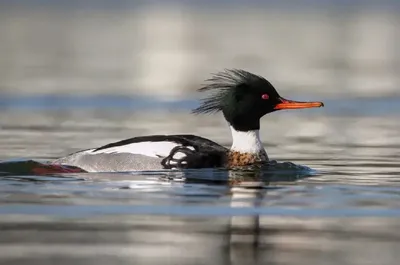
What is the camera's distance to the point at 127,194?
12375 mm

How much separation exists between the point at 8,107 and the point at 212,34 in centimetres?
2293

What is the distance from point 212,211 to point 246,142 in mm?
3314

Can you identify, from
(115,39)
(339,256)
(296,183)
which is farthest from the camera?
(115,39)

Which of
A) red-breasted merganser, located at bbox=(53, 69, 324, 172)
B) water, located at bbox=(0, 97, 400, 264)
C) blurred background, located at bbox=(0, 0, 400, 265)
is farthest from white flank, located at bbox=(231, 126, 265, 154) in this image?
blurred background, located at bbox=(0, 0, 400, 265)

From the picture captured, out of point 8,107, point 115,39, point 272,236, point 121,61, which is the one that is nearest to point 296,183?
point 272,236

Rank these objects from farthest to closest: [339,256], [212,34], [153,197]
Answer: [212,34] < [153,197] < [339,256]

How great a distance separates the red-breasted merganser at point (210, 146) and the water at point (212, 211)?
0.79 feet

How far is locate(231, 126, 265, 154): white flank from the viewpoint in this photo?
1462 centimetres

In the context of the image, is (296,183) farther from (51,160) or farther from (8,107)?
(8,107)

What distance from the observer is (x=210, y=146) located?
14.4 meters

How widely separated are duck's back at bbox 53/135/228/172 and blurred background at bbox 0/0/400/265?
1.39 ft

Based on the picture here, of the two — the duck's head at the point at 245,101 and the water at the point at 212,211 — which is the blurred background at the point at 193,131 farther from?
the duck's head at the point at 245,101

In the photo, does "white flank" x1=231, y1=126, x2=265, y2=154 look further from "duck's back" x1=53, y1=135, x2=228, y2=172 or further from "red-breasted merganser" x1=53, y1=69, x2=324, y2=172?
"duck's back" x1=53, y1=135, x2=228, y2=172

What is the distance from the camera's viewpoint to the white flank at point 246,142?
14.6 meters
